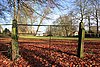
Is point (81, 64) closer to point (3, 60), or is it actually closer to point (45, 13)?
point (3, 60)

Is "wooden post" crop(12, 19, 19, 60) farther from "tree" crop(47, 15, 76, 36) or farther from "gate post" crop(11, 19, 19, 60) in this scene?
"tree" crop(47, 15, 76, 36)

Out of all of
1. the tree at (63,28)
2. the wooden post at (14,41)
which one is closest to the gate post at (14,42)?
the wooden post at (14,41)

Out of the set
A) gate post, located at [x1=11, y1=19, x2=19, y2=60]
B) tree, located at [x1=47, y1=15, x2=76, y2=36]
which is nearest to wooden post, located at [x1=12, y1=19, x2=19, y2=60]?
gate post, located at [x1=11, y1=19, x2=19, y2=60]

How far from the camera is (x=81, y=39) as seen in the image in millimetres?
9703

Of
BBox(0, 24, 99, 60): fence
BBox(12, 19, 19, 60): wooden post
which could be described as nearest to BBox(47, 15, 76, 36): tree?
BBox(0, 24, 99, 60): fence

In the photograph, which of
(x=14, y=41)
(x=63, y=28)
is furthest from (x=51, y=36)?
(x=14, y=41)

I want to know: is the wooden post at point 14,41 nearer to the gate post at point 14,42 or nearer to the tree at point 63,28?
the gate post at point 14,42

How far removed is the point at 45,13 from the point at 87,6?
38838 mm

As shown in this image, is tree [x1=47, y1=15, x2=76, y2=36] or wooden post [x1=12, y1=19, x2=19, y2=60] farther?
tree [x1=47, y1=15, x2=76, y2=36]

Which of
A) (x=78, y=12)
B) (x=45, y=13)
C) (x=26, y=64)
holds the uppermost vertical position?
(x=78, y=12)

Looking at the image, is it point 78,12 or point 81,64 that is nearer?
point 81,64

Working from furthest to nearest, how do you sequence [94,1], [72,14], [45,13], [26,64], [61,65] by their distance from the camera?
[72,14], [94,1], [45,13], [26,64], [61,65]

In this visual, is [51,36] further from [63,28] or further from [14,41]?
[14,41]

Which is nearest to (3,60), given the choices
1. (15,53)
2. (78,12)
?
(15,53)
